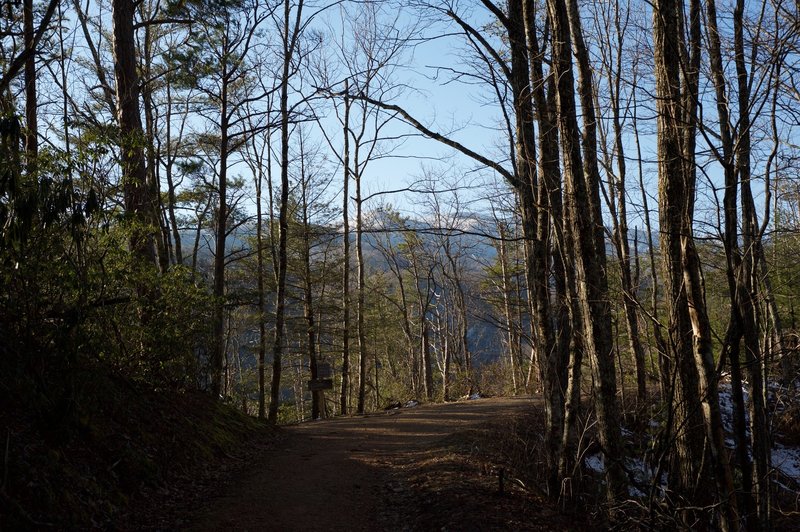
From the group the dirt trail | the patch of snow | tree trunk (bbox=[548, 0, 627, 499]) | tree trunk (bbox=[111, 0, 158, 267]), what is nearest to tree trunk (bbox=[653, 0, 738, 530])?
tree trunk (bbox=[548, 0, 627, 499])

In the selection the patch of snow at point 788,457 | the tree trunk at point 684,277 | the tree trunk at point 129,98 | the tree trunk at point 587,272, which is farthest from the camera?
the patch of snow at point 788,457

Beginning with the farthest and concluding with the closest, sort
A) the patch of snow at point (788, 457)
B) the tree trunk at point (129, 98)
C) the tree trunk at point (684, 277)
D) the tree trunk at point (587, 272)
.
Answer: the patch of snow at point (788, 457)
the tree trunk at point (129, 98)
the tree trunk at point (587, 272)
the tree trunk at point (684, 277)

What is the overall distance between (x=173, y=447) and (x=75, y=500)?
229 cm

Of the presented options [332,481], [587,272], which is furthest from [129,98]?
[587,272]

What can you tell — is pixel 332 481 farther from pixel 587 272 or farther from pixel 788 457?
pixel 788 457

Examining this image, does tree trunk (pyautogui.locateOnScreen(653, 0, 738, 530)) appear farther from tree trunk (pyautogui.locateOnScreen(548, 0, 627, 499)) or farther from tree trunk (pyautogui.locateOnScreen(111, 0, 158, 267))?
tree trunk (pyautogui.locateOnScreen(111, 0, 158, 267))

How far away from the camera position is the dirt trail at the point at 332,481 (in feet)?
17.4

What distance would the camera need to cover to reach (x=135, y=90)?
32.6 ft

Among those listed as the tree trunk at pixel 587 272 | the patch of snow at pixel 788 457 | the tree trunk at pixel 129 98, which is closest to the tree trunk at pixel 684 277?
the tree trunk at pixel 587 272

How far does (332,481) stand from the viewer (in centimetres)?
680

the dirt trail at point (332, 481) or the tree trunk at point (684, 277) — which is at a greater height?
A: the tree trunk at point (684, 277)

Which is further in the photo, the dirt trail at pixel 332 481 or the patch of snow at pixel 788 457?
the patch of snow at pixel 788 457

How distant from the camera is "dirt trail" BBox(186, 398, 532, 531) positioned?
5.32 meters

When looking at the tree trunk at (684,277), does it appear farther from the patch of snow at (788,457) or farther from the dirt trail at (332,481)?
the patch of snow at (788,457)
